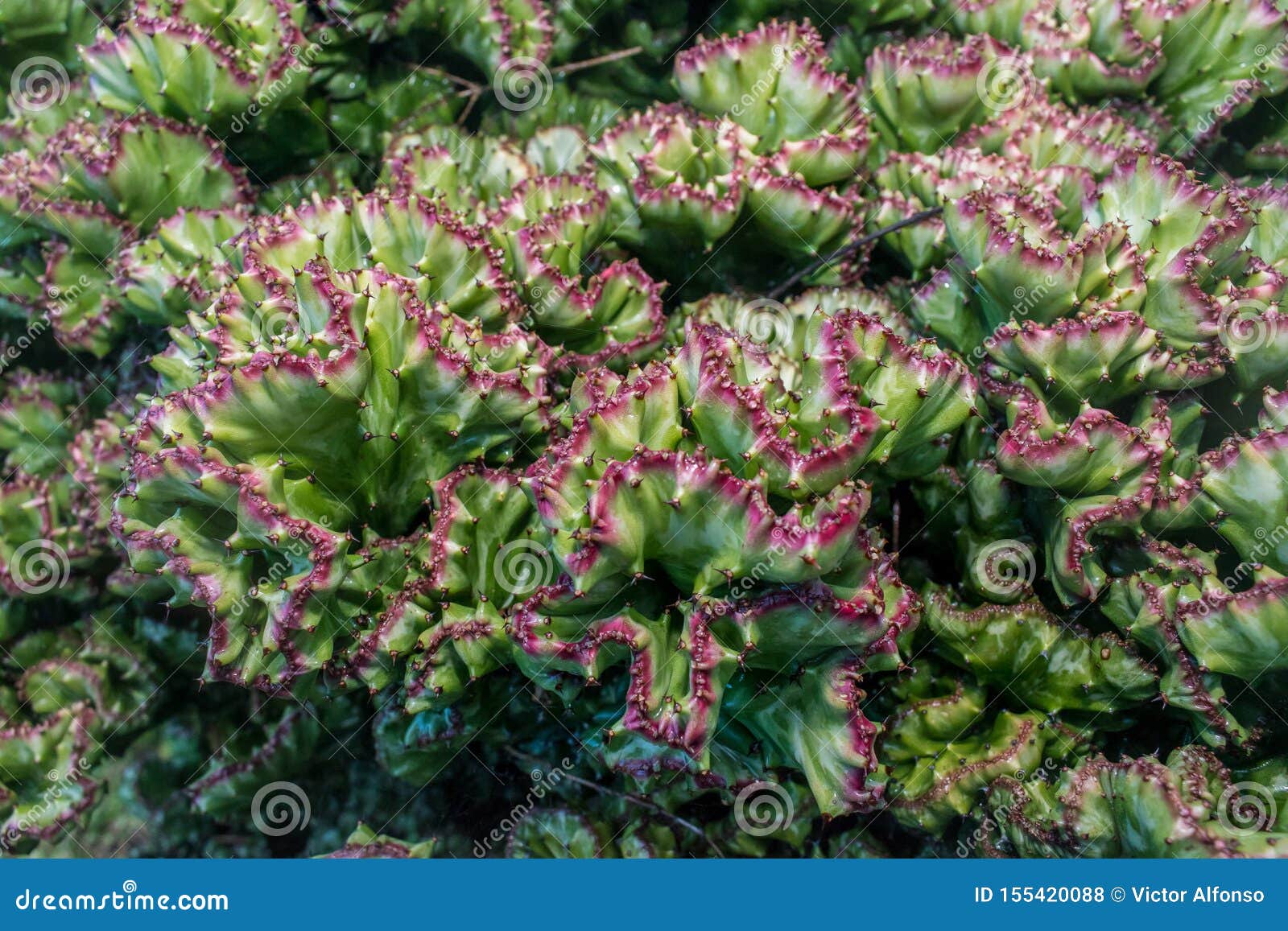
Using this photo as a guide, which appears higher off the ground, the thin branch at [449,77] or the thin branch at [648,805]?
the thin branch at [449,77]

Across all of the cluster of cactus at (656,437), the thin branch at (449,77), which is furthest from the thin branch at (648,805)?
the thin branch at (449,77)

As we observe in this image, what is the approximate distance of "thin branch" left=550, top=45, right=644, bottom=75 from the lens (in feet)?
12.9

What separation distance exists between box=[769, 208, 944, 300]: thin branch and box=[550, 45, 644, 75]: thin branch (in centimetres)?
122

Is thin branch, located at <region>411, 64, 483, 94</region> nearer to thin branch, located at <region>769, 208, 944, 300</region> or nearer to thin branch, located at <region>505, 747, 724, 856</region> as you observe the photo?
thin branch, located at <region>769, 208, 944, 300</region>

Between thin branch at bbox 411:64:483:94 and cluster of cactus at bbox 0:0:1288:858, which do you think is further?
thin branch at bbox 411:64:483:94

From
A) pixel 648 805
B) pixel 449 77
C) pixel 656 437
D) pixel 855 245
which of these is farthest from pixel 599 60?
pixel 648 805

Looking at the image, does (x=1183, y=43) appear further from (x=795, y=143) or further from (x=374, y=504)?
(x=374, y=504)

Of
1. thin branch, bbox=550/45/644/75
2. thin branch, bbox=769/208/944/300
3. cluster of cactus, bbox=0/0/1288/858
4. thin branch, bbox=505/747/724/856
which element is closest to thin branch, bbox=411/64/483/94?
cluster of cactus, bbox=0/0/1288/858

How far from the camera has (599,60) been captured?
3.99m

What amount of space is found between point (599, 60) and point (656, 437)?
208 cm

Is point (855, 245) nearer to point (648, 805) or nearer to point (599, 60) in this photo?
point (599, 60)

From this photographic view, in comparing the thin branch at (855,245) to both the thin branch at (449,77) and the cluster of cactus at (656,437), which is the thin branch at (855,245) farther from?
the thin branch at (449,77)

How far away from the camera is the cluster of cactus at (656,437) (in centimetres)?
252

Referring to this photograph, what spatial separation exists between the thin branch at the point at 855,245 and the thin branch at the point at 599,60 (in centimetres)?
122
